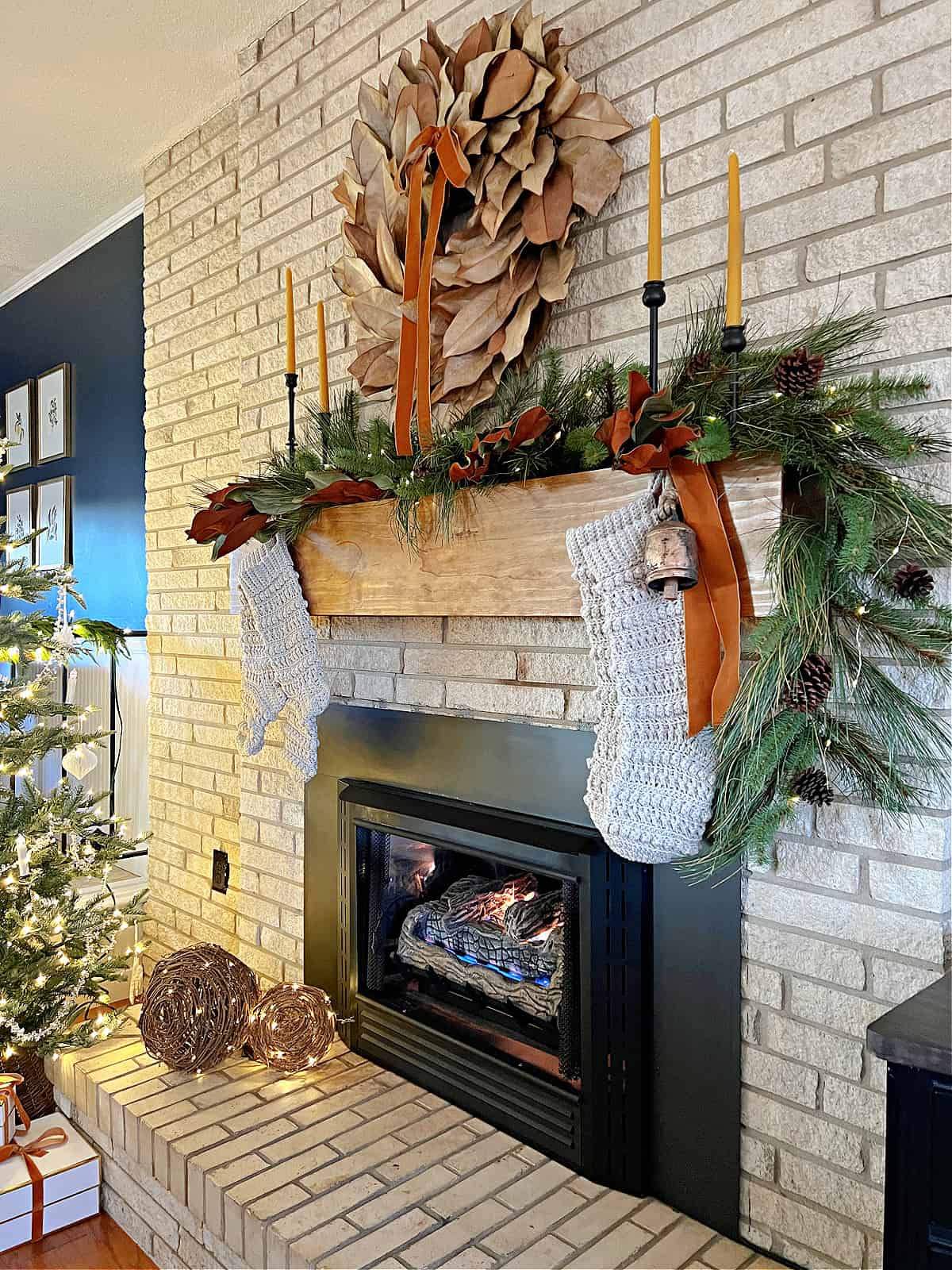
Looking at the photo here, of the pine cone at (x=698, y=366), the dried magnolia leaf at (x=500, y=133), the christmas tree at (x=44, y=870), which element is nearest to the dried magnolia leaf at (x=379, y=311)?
the dried magnolia leaf at (x=500, y=133)

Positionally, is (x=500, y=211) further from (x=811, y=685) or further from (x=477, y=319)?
(x=811, y=685)

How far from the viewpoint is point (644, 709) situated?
4.11 feet

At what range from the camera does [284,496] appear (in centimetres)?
179

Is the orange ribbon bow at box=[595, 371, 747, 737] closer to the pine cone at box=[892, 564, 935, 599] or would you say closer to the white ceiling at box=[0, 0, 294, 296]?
the pine cone at box=[892, 564, 935, 599]

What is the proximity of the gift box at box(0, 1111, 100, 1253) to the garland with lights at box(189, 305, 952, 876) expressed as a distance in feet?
5.08

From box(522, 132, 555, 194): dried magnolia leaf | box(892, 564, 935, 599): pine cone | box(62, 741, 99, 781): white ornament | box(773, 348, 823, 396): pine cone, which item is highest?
box(522, 132, 555, 194): dried magnolia leaf

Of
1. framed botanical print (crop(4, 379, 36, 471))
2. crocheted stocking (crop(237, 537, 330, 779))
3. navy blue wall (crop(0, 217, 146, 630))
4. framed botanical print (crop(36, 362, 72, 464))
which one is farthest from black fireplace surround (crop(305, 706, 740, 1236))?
framed botanical print (crop(4, 379, 36, 471))

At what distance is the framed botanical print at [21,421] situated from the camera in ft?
13.4

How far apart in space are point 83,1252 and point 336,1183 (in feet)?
2.29

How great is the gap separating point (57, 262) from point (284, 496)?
110 inches

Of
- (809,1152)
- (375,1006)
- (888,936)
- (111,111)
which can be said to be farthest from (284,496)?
(111,111)

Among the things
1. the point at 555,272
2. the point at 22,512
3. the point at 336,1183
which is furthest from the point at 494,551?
the point at 22,512

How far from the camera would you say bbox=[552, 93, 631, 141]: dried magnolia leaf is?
4.94 ft

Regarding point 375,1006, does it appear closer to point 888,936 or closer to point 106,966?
point 106,966
